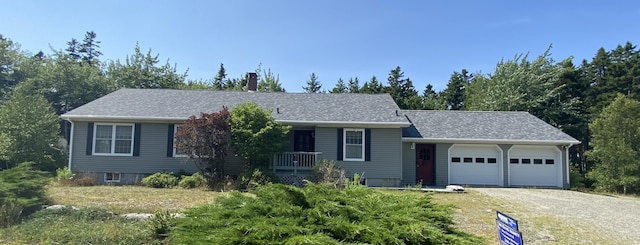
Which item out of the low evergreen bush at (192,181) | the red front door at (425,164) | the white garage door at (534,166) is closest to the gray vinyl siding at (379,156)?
the red front door at (425,164)

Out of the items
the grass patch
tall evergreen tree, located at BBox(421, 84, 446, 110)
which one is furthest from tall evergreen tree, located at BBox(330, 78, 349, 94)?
the grass patch

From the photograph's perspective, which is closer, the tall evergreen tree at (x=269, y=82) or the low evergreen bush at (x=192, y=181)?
the low evergreen bush at (x=192, y=181)

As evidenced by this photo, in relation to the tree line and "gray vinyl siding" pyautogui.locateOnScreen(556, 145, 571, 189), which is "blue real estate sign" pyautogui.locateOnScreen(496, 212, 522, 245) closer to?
"gray vinyl siding" pyautogui.locateOnScreen(556, 145, 571, 189)

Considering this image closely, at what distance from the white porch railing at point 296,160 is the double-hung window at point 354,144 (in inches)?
45.3

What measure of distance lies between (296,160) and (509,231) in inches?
461

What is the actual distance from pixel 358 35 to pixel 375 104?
13.5 feet

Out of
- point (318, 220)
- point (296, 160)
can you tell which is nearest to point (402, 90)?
point (296, 160)

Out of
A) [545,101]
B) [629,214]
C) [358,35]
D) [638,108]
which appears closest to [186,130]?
[358,35]

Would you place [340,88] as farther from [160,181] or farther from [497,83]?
[160,181]

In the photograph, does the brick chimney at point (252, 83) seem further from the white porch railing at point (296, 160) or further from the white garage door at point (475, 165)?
the white garage door at point (475, 165)

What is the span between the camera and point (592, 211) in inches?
416

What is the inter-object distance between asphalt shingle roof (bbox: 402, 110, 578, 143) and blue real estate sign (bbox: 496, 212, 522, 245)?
488 inches

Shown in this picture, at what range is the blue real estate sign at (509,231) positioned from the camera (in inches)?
145

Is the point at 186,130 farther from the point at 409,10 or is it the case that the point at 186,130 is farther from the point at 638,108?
the point at 638,108
